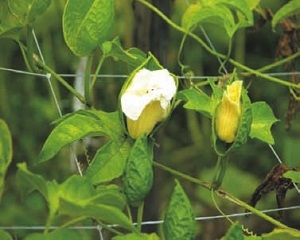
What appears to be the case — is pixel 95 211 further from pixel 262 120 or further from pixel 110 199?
→ pixel 262 120

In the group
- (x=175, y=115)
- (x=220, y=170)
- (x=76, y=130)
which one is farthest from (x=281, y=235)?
(x=175, y=115)

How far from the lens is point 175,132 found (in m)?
1.79

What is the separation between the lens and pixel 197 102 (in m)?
0.68

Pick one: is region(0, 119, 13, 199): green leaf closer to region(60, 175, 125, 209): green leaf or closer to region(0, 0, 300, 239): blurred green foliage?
region(60, 175, 125, 209): green leaf

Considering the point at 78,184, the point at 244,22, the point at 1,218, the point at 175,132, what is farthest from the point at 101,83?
the point at 78,184

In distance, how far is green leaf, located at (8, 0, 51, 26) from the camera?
640mm

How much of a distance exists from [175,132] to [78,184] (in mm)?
1269

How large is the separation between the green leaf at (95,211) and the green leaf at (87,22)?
6.4 inches

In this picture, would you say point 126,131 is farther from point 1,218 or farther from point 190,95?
point 1,218

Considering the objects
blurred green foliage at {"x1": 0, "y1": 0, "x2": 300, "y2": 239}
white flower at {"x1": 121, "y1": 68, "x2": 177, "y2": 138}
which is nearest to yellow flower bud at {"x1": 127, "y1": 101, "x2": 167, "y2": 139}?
white flower at {"x1": 121, "y1": 68, "x2": 177, "y2": 138}

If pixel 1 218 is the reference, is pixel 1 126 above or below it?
above

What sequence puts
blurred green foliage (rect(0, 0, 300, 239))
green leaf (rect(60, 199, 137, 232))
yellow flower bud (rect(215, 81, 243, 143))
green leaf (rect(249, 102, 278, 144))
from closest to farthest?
green leaf (rect(60, 199, 137, 232))
yellow flower bud (rect(215, 81, 243, 143))
green leaf (rect(249, 102, 278, 144))
blurred green foliage (rect(0, 0, 300, 239))

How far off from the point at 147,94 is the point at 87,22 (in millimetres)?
74

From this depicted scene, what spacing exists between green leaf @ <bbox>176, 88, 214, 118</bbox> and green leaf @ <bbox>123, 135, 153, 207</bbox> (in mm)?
109
